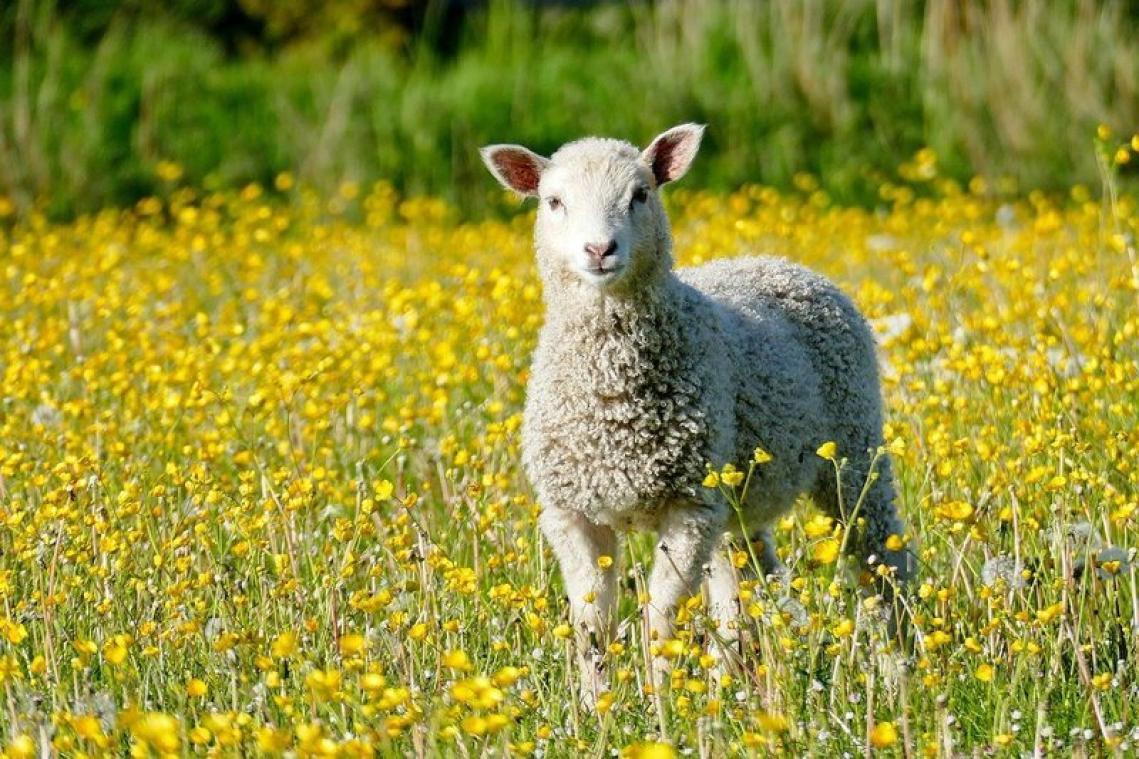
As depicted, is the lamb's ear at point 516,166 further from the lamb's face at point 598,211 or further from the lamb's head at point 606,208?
the lamb's face at point 598,211

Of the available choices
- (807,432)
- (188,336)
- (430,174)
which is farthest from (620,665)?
(430,174)

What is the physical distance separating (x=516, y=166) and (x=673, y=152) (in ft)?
1.47

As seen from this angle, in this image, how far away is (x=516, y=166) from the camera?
4.89m

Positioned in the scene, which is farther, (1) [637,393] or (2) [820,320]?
(2) [820,320]

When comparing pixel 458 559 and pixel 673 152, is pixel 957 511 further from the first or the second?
pixel 458 559

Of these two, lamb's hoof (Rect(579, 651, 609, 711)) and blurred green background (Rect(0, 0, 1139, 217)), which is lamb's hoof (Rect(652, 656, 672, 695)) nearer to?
lamb's hoof (Rect(579, 651, 609, 711))

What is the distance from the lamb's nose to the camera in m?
4.25

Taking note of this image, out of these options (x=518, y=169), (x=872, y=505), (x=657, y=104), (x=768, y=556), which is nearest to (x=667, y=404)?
(x=518, y=169)

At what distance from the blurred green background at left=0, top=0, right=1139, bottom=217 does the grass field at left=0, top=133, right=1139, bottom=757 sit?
483cm

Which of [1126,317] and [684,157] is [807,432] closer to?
[684,157]

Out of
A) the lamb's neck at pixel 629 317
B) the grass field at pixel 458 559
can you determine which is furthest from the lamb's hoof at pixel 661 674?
the lamb's neck at pixel 629 317

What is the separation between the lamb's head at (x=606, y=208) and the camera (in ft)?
14.1

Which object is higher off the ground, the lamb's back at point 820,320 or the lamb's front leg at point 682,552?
the lamb's back at point 820,320

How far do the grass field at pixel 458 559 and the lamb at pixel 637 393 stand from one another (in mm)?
199
